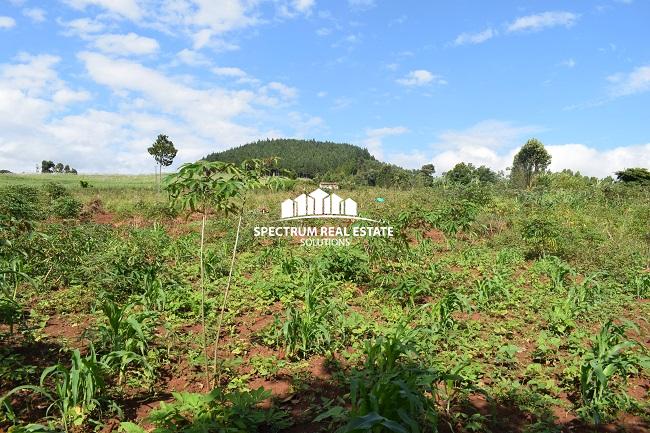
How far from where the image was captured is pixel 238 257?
7.36 metres

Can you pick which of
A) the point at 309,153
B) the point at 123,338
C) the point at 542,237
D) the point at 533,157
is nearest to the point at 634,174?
the point at 533,157

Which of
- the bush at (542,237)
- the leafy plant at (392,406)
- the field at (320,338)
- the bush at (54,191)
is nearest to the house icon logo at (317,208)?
the field at (320,338)

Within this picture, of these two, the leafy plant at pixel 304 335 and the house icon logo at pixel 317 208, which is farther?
the house icon logo at pixel 317 208

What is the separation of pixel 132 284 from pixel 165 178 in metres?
2.96

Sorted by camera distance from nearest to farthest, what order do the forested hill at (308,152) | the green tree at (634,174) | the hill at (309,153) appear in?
1. the green tree at (634,174)
2. the hill at (309,153)
3. the forested hill at (308,152)

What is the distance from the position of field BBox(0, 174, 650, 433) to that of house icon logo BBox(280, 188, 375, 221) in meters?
4.03

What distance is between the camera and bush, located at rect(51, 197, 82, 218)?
457 inches

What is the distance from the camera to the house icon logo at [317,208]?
12.0 metres

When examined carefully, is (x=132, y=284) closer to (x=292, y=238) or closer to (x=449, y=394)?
(x=449, y=394)

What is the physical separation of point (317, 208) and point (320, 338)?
29.3ft

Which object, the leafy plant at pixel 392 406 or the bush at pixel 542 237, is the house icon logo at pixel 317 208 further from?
the leafy plant at pixel 392 406

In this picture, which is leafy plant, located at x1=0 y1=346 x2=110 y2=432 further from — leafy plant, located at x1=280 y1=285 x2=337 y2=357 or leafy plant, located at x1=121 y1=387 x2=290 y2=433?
leafy plant, located at x1=280 y1=285 x2=337 y2=357

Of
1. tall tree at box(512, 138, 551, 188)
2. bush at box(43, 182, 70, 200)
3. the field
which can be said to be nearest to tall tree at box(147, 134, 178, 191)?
bush at box(43, 182, 70, 200)

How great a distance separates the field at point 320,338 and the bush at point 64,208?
4633mm
